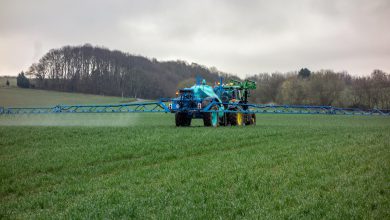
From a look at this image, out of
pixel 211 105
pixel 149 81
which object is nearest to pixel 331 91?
pixel 149 81

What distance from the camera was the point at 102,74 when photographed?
85.1m

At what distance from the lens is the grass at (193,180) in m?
6.70

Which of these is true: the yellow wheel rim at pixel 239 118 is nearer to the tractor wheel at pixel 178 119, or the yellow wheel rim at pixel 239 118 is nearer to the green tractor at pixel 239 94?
the green tractor at pixel 239 94

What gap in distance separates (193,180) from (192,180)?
0.07 ft

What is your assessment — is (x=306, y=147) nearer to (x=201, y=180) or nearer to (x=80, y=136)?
(x=201, y=180)

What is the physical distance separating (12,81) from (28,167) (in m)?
48.4

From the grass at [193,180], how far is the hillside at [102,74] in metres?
55.0

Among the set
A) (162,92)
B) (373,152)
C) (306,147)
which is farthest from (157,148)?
(162,92)

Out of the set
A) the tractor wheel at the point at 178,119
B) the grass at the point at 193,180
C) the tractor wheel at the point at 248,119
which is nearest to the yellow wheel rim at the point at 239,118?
the tractor wheel at the point at 248,119

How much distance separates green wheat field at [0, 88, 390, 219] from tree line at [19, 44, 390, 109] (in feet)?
149

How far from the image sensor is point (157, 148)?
1384 centimetres

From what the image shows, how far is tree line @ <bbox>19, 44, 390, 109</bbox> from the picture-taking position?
59.1 meters

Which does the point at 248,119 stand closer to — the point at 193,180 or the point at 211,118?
the point at 211,118

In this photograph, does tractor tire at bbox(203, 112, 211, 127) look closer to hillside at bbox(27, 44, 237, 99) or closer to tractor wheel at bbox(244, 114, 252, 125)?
tractor wheel at bbox(244, 114, 252, 125)
